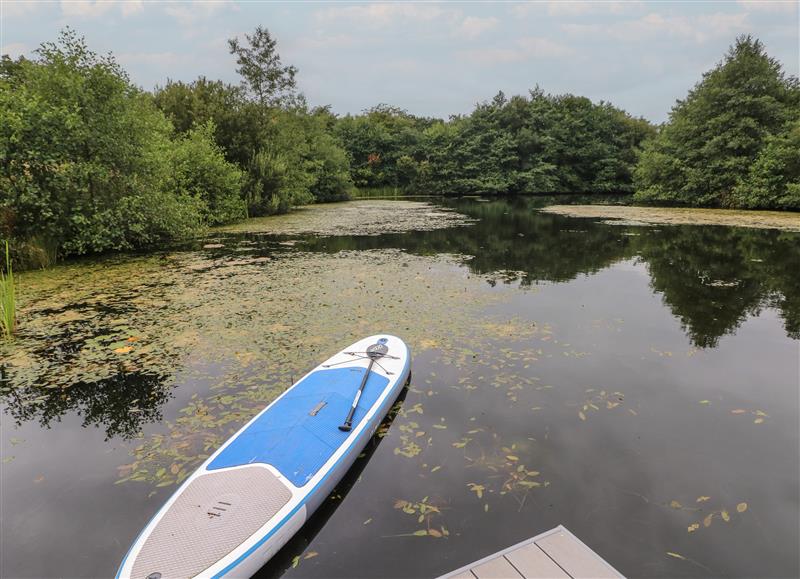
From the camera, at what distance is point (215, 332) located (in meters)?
6.68

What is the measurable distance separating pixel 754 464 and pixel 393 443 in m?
3.23

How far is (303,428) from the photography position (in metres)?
3.66

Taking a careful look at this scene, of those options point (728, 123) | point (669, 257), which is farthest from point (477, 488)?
point (728, 123)

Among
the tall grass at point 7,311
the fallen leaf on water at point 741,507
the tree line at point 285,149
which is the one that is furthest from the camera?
the tree line at point 285,149

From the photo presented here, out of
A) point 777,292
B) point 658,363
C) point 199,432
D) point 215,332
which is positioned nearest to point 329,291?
point 215,332

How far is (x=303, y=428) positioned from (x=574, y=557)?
7.38ft

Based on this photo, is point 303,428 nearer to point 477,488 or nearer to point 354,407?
point 354,407

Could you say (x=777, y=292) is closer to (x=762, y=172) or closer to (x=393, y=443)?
(x=393, y=443)

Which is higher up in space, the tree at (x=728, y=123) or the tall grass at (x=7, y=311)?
the tree at (x=728, y=123)

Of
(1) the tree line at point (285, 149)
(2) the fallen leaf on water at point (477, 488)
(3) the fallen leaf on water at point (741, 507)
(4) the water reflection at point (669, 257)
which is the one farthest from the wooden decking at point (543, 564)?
(1) the tree line at point (285, 149)

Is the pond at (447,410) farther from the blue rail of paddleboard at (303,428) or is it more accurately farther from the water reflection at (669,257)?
the blue rail of paddleboard at (303,428)

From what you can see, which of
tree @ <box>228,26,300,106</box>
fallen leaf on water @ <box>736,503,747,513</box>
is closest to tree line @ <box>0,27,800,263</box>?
tree @ <box>228,26,300,106</box>

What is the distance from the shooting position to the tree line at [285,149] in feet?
35.4

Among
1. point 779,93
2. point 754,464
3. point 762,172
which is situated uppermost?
point 779,93
